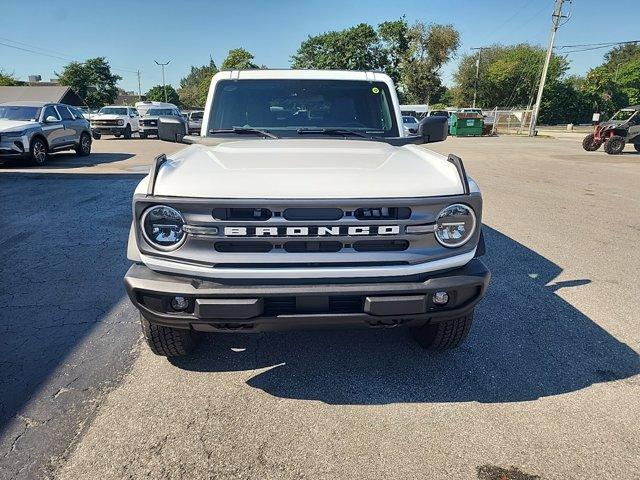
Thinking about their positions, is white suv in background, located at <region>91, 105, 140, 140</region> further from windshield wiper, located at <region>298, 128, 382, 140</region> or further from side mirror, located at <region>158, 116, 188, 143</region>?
windshield wiper, located at <region>298, 128, 382, 140</region>

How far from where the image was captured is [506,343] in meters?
3.26

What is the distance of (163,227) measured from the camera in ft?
7.61

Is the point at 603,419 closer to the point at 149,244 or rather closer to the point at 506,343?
the point at 506,343

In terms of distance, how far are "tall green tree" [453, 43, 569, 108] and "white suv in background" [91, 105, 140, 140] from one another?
48.1 m

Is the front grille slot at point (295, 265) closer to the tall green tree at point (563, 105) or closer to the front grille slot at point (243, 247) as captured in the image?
the front grille slot at point (243, 247)

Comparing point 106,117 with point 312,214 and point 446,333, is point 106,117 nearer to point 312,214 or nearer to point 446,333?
point 312,214

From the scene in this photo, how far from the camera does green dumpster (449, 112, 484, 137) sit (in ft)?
107

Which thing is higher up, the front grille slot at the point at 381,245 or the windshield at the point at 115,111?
the front grille slot at the point at 381,245

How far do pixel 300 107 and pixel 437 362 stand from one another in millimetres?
2380

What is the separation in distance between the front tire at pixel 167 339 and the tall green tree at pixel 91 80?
70508 mm

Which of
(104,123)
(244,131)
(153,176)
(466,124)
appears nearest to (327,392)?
(153,176)

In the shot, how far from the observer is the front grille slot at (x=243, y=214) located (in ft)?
7.41

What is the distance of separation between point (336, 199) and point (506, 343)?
6.17ft

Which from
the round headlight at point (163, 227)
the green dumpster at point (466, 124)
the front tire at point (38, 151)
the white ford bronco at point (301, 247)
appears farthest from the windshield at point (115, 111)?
the round headlight at point (163, 227)
